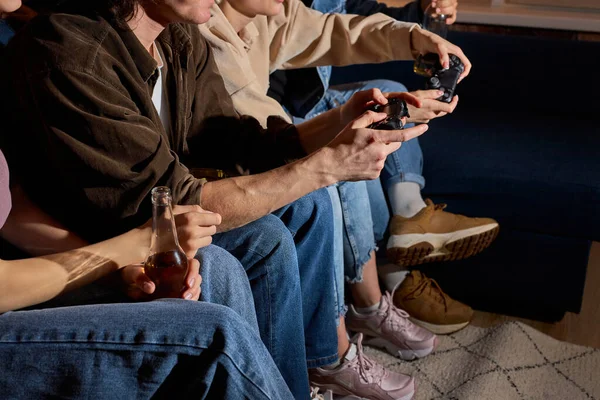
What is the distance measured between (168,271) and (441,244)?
3.12ft

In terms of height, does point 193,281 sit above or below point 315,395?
above

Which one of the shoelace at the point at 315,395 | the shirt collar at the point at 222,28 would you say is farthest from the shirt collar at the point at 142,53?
the shoelace at the point at 315,395

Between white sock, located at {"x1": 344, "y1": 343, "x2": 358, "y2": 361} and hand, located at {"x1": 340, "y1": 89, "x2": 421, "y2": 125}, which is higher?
hand, located at {"x1": 340, "y1": 89, "x2": 421, "y2": 125}

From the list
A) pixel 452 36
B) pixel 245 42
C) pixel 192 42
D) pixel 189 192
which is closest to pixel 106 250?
pixel 189 192

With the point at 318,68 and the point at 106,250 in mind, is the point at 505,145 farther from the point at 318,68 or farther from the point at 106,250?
the point at 106,250

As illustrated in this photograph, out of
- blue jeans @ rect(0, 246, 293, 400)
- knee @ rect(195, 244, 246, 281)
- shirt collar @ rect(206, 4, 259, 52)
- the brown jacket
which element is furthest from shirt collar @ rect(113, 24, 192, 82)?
blue jeans @ rect(0, 246, 293, 400)

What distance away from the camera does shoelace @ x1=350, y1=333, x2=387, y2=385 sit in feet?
5.69

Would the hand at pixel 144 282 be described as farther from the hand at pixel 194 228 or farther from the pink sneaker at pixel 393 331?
the pink sneaker at pixel 393 331

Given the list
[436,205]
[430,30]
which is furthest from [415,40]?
[436,205]

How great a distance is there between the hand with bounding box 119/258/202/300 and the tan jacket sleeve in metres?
0.83

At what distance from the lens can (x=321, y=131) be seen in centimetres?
169

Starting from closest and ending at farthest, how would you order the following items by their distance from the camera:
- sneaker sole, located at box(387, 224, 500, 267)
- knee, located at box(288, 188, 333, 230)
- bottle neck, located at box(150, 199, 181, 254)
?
bottle neck, located at box(150, 199, 181, 254) < knee, located at box(288, 188, 333, 230) < sneaker sole, located at box(387, 224, 500, 267)

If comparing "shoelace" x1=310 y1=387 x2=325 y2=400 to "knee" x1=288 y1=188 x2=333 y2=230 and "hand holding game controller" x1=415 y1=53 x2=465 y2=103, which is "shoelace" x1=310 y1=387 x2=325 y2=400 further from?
"hand holding game controller" x1=415 y1=53 x2=465 y2=103

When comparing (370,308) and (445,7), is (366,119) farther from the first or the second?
(445,7)
